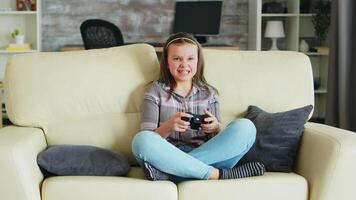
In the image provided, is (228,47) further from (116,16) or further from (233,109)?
(233,109)

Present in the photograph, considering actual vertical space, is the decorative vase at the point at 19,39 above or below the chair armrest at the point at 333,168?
above

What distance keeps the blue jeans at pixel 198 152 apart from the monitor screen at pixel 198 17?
10.3 feet

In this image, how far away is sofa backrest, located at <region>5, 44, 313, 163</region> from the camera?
2414mm

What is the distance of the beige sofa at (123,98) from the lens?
2074 millimetres

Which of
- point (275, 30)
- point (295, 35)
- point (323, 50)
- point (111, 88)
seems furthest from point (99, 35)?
point (111, 88)

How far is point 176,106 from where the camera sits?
2400mm

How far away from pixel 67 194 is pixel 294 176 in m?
0.88

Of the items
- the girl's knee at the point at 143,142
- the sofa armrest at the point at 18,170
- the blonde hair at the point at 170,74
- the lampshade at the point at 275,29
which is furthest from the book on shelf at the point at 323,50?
the sofa armrest at the point at 18,170

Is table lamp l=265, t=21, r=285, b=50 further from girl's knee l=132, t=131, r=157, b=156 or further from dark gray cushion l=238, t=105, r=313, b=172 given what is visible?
girl's knee l=132, t=131, r=157, b=156

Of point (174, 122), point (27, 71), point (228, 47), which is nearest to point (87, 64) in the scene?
point (27, 71)

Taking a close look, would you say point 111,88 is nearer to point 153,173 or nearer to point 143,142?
point 143,142

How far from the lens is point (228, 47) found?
16.6ft

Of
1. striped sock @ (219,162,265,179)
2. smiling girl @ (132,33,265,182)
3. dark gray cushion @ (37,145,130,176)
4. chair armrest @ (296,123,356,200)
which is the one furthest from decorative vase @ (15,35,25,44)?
chair armrest @ (296,123,356,200)

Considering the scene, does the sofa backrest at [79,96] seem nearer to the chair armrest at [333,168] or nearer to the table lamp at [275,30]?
the chair armrest at [333,168]
